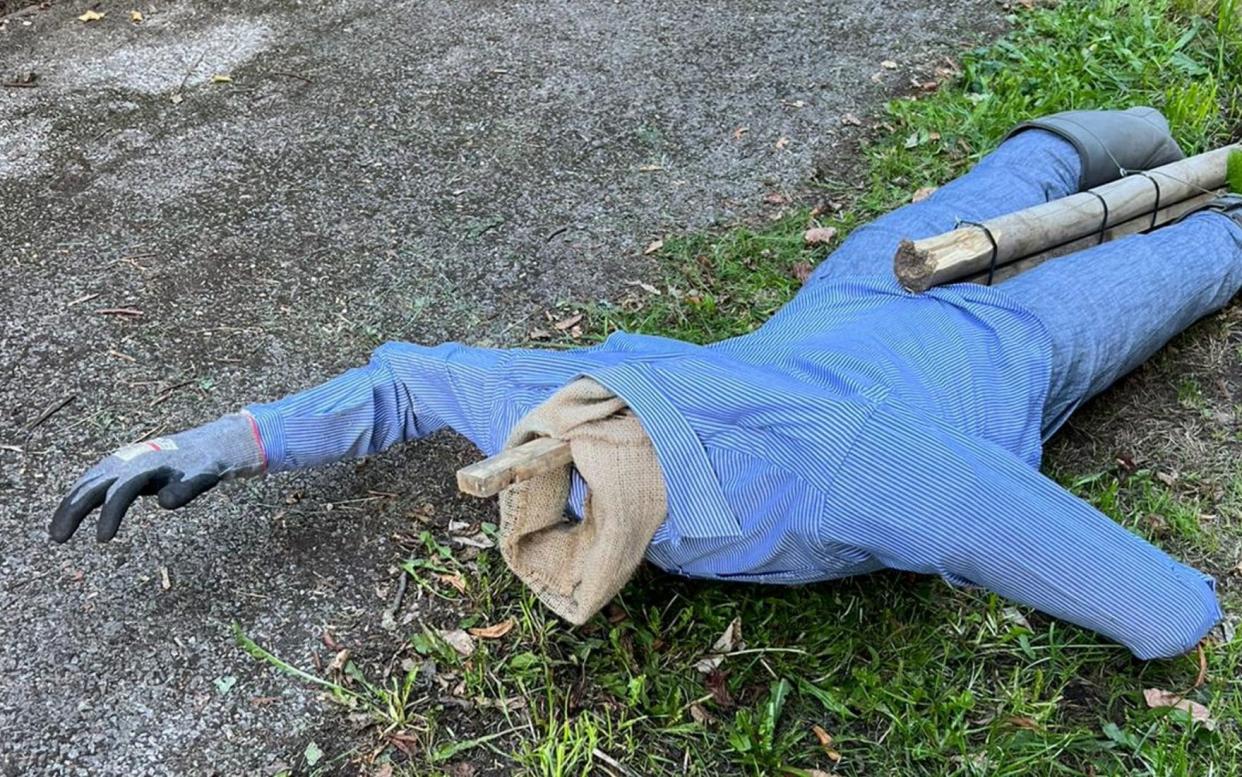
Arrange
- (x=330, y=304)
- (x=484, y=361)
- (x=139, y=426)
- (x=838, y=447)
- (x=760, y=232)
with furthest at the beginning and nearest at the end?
(x=760, y=232), (x=330, y=304), (x=139, y=426), (x=484, y=361), (x=838, y=447)

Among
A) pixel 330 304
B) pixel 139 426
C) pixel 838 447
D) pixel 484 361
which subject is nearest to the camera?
pixel 838 447

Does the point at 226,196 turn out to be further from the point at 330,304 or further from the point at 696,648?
the point at 696,648

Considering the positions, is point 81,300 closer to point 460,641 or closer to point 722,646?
point 460,641

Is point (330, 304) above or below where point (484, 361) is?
below

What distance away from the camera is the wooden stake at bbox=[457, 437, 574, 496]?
181 cm

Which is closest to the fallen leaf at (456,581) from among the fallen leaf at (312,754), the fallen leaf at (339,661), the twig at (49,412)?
the fallen leaf at (339,661)

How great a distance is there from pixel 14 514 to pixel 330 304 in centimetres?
114

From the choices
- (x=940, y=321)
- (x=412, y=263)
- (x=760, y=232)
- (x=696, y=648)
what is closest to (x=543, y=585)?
(x=696, y=648)

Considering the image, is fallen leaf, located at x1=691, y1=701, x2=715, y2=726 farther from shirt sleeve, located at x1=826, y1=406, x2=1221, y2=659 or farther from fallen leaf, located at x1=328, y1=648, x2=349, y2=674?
fallen leaf, located at x1=328, y1=648, x2=349, y2=674

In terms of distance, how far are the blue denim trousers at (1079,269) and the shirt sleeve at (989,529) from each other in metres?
0.71

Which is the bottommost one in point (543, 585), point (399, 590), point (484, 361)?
point (399, 590)

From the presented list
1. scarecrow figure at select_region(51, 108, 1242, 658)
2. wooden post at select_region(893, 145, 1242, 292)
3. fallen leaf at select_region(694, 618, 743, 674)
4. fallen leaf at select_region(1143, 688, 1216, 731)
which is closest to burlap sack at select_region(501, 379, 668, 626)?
scarecrow figure at select_region(51, 108, 1242, 658)

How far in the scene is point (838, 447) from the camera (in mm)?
2078

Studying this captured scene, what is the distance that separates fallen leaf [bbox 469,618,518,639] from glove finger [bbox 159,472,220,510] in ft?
2.29
